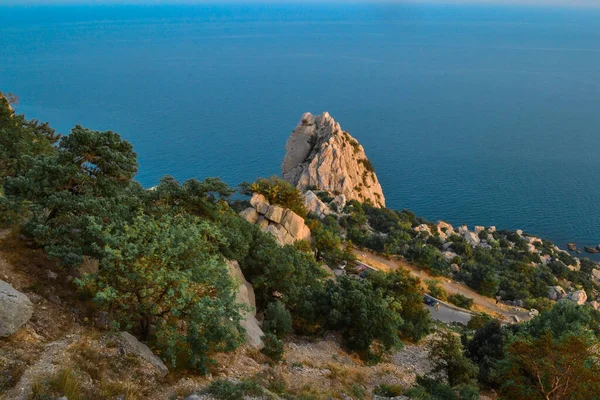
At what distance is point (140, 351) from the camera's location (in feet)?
41.6

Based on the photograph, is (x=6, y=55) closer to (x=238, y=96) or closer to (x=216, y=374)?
(x=238, y=96)

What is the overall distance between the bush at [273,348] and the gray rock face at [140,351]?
500 cm

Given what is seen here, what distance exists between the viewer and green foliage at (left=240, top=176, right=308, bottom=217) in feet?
129

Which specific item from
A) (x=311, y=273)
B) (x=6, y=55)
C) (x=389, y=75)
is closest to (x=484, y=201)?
A: (x=311, y=273)

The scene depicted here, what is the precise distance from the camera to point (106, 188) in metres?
17.0

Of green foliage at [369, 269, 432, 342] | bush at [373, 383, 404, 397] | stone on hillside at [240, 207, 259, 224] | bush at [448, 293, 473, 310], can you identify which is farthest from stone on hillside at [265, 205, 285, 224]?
bush at [373, 383, 404, 397]

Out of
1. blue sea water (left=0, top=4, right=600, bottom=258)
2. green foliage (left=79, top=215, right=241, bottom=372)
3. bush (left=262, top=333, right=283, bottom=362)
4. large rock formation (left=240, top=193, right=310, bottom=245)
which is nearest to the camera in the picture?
green foliage (left=79, top=215, right=241, bottom=372)

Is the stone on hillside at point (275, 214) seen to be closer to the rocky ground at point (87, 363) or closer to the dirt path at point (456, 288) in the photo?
the dirt path at point (456, 288)

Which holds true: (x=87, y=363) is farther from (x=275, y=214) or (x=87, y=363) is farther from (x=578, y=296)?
(x=578, y=296)

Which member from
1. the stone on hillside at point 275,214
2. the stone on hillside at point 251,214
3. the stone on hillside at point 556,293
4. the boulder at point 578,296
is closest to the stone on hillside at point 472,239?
the stone on hillside at point 556,293

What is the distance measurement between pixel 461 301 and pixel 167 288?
3427 centimetres

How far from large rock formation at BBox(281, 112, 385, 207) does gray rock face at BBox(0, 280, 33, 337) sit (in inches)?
2362

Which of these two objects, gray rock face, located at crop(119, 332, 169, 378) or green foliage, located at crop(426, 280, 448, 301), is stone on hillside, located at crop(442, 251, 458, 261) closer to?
green foliage, located at crop(426, 280, 448, 301)

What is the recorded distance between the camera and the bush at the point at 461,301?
3991 cm
